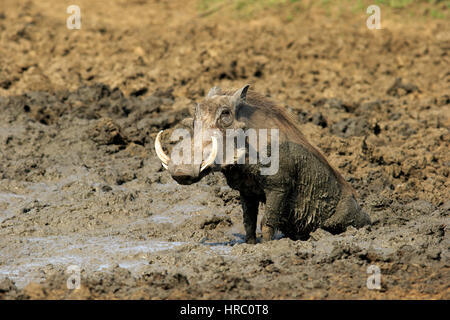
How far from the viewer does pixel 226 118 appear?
5.61 metres

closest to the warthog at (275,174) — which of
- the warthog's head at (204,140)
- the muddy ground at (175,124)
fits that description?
the warthog's head at (204,140)

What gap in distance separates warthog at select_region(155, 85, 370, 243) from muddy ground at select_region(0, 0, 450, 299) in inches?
9.4

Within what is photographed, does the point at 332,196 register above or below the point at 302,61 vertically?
below

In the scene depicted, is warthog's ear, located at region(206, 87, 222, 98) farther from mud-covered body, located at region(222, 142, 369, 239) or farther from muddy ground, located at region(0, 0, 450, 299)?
muddy ground, located at region(0, 0, 450, 299)

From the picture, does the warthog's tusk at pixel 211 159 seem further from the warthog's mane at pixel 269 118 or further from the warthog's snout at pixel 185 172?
the warthog's mane at pixel 269 118

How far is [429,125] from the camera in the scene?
9367 mm

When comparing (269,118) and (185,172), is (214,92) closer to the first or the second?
(269,118)

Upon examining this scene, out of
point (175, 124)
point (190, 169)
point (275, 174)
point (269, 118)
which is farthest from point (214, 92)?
point (175, 124)

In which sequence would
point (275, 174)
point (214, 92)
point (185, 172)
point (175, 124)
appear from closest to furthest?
1. point (185, 172)
2. point (275, 174)
3. point (214, 92)
4. point (175, 124)

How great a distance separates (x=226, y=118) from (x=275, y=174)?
55 cm

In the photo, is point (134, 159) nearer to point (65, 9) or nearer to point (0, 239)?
point (0, 239)

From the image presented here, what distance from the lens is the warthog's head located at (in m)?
5.24
